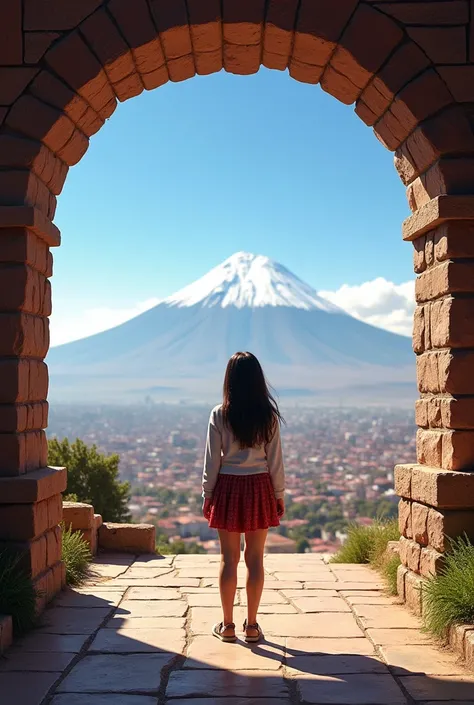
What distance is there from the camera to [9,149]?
5707 mm

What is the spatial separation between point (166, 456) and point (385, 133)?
194 ft

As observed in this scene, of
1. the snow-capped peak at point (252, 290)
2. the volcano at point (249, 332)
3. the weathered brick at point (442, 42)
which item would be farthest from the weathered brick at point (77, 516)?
the snow-capped peak at point (252, 290)

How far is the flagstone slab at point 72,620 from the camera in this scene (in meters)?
5.41

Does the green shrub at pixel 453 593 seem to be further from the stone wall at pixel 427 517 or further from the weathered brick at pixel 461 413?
the weathered brick at pixel 461 413

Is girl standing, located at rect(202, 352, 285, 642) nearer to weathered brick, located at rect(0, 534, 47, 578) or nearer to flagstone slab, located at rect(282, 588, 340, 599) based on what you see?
weathered brick, located at rect(0, 534, 47, 578)

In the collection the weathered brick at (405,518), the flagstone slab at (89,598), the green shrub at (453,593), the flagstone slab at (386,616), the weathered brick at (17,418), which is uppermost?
the weathered brick at (17,418)

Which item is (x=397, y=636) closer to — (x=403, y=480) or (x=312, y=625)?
(x=312, y=625)

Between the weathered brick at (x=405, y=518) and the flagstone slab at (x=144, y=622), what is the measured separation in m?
1.81

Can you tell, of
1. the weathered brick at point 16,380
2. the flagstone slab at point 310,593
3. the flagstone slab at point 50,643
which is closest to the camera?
the flagstone slab at point 50,643

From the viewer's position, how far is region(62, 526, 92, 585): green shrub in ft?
22.2

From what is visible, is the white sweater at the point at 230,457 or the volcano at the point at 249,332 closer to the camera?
the white sweater at the point at 230,457

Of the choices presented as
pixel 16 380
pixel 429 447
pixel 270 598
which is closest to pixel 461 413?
pixel 429 447

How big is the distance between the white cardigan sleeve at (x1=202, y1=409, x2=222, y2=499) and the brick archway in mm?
1246

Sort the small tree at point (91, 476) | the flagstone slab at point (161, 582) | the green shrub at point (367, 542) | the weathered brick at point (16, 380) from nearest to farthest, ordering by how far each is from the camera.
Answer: the weathered brick at point (16, 380) < the flagstone slab at point (161, 582) < the green shrub at point (367, 542) < the small tree at point (91, 476)
